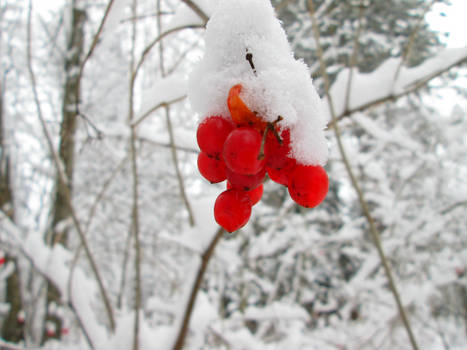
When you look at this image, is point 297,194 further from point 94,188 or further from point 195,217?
point 94,188

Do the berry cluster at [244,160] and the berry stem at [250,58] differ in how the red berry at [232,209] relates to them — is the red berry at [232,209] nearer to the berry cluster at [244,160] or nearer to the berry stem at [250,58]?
the berry cluster at [244,160]

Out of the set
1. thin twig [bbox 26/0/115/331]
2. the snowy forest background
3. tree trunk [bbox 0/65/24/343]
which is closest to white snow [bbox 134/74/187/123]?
the snowy forest background

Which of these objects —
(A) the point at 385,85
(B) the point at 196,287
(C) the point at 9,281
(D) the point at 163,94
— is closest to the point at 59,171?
(D) the point at 163,94

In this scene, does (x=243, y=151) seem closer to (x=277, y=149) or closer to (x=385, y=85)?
(x=277, y=149)

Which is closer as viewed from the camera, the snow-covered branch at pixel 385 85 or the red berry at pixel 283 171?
the red berry at pixel 283 171

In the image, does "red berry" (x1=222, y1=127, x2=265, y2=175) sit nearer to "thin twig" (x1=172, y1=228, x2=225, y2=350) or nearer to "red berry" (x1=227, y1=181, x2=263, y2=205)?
"red berry" (x1=227, y1=181, x2=263, y2=205)

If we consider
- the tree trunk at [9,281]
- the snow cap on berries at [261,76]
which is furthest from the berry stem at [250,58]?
the tree trunk at [9,281]
